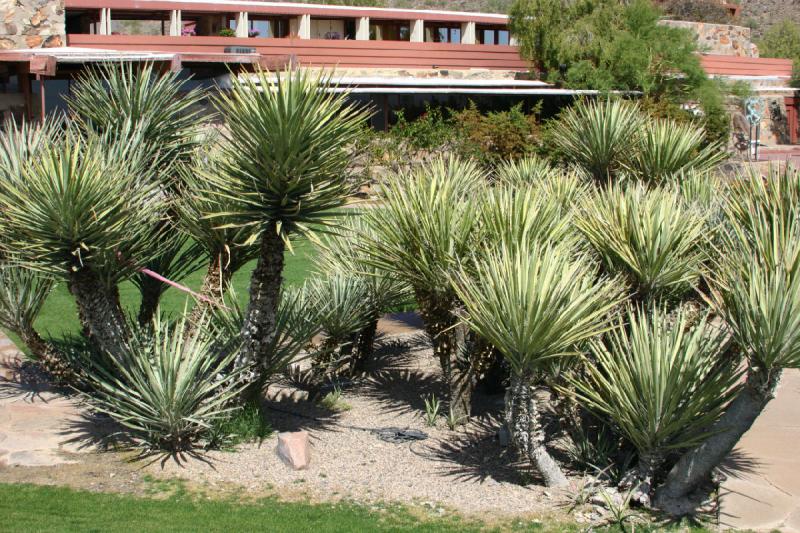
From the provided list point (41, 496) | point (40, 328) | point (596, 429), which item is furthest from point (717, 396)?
point (40, 328)

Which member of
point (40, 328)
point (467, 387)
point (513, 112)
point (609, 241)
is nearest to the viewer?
point (609, 241)

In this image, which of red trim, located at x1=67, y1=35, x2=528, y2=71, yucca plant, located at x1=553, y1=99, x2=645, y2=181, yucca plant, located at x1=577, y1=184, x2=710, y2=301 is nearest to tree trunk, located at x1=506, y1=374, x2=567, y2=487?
yucca plant, located at x1=577, y1=184, x2=710, y2=301

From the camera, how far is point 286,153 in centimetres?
556

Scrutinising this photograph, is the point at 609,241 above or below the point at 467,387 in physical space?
above

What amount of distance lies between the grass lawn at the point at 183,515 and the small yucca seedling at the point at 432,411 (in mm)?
1483

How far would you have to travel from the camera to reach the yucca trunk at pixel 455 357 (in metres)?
6.89

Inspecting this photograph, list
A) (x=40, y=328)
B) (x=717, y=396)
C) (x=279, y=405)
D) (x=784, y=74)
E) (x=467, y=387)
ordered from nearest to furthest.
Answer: (x=717, y=396) → (x=467, y=387) → (x=279, y=405) → (x=40, y=328) → (x=784, y=74)

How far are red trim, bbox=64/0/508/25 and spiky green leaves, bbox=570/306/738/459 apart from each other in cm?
1915

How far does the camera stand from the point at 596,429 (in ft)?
21.6

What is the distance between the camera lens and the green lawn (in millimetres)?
9234

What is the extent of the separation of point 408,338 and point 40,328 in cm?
350

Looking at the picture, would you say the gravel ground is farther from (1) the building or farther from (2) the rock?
(1) the building

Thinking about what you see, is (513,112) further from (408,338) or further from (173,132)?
(173,132)

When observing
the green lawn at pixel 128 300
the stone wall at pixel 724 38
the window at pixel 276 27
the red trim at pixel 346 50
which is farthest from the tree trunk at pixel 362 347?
the stone wall at pixel 724 38
